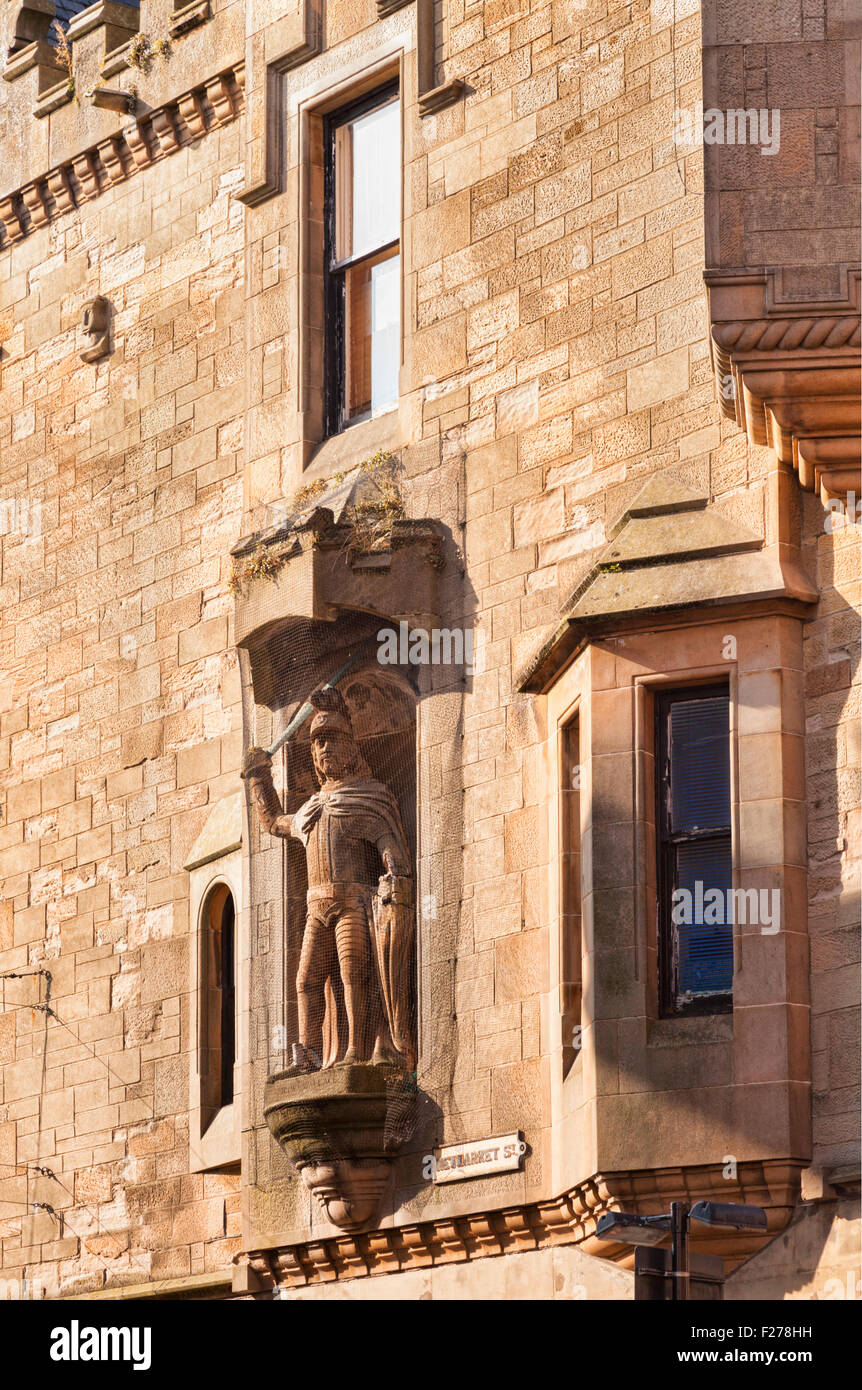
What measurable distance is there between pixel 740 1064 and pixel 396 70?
701cm

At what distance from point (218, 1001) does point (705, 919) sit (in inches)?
194

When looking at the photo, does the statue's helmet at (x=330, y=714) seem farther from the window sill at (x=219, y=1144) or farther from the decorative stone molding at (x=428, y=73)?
the decorative stone molding at (x=428, y=73)

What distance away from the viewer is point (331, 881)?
1603 cm

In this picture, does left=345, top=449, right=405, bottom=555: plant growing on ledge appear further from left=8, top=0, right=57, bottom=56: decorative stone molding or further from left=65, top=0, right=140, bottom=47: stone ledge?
left=8, top=0, right=57, bottom=56: decorative stone molding

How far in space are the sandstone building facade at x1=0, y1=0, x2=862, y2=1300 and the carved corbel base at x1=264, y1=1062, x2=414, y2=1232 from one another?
0.03m

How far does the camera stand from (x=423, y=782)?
15.9 m

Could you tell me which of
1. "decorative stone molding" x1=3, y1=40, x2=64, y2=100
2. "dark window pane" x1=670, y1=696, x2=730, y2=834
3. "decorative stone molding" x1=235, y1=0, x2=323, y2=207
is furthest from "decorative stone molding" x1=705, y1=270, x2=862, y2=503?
"decorative stone molding" x1=3, y1=40, x2=64, y2=100

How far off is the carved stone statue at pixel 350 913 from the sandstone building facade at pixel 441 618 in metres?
0.11

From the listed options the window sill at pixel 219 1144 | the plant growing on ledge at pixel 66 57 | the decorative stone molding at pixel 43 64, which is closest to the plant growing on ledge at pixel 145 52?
the plant growing on ledge at pixel 66 57

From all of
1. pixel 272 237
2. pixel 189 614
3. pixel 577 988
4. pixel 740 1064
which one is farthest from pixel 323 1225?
pixel 272 237

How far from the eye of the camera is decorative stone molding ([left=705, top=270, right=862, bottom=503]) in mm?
13578

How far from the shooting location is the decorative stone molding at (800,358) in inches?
535

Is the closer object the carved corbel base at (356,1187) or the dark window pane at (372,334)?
the carved corbel base at (356,1187)

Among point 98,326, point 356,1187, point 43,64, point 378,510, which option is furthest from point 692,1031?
point 43,64
